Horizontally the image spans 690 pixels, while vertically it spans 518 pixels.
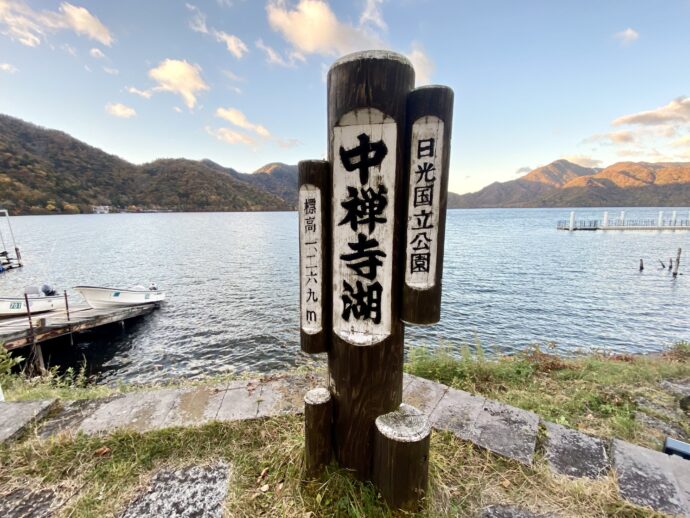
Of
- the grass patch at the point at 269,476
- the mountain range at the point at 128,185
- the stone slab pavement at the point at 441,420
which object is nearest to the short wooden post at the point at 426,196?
the grass patch at the point at 269,476

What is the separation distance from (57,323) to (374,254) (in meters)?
15.5

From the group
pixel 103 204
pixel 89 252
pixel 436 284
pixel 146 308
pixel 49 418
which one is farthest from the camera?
pixel 103 204

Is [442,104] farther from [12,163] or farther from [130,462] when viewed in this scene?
[12,163]

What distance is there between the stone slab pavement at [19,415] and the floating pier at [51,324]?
8.17 m

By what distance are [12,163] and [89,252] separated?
87823 mm

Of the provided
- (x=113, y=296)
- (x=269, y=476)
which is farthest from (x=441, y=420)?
(x=113, y=296)

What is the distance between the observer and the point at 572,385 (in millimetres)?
4797

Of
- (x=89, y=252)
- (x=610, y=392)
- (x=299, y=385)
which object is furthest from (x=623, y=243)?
(x=89, y=252)

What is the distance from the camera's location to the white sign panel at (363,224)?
6.83ft

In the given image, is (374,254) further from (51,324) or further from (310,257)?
(51,324)

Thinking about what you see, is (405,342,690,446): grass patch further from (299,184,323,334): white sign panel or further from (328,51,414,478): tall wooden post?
(299,184,323,334): white sign panel

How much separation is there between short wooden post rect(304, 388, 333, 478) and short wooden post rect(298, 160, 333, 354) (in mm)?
391

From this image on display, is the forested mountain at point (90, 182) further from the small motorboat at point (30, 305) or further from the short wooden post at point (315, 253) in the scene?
the short wooden post at point (315, 253)

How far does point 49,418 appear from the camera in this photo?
11.5 ft
